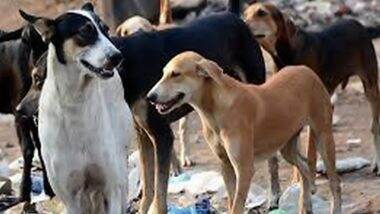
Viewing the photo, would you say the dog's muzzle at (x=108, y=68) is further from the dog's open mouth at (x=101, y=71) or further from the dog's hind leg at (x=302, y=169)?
the dog's hind leg at (x=302, y=169)

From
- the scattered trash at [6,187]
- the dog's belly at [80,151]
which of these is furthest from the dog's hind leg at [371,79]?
the dog's belly at [80,151]

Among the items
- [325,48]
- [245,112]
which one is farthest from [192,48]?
[325,48]

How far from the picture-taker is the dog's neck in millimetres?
6172

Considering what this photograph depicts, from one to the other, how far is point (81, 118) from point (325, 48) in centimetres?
339

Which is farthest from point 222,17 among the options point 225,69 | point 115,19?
point 115,19

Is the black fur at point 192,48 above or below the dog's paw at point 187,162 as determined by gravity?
above

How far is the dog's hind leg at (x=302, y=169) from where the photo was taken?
25.8 ft

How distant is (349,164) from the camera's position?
30.5 ft

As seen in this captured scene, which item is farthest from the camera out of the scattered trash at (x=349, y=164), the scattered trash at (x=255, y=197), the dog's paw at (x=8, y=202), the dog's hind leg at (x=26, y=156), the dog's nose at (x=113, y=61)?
the scattered trash at (x=349, y=164)

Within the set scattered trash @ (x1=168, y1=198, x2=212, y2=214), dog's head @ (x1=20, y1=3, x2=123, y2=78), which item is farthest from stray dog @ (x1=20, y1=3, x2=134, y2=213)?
scattered trash @ (x1=168, y1=198, x2=212, y2=214)

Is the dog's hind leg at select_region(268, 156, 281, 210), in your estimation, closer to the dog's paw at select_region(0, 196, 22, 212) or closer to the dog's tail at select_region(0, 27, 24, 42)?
the dog's paw at select_region(0, 196, 22, 212)

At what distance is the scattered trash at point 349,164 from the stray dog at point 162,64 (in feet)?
3.09

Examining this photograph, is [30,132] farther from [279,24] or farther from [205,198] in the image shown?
[279,24]

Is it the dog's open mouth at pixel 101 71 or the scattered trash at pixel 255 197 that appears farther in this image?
the scattered trash at pixel 255 197
